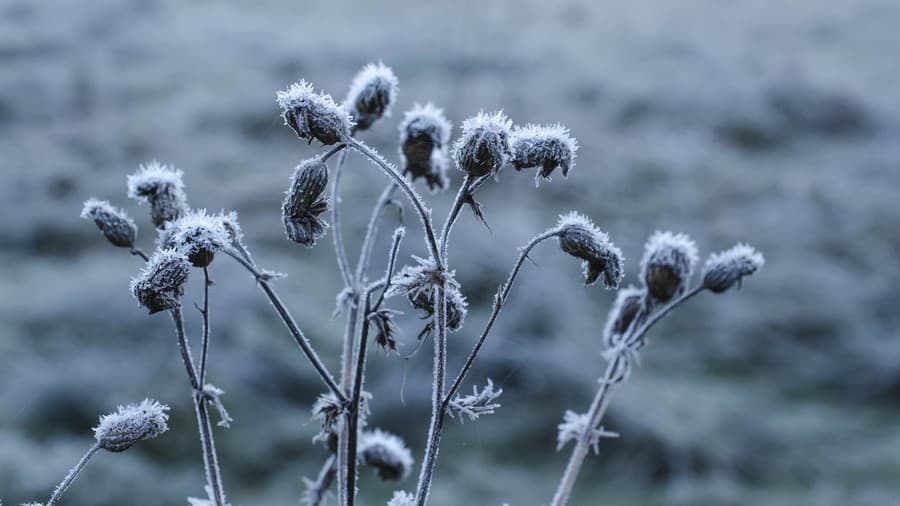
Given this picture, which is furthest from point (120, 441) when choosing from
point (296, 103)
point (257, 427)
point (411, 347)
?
point (411, 347)

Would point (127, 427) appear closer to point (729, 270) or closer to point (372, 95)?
point (372, 95)

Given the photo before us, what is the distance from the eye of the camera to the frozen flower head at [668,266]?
0.63 meters

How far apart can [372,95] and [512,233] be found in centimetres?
172

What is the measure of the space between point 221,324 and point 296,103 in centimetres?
156

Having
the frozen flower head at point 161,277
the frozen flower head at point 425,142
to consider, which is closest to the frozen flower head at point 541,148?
the frozen flower head at point 425,142

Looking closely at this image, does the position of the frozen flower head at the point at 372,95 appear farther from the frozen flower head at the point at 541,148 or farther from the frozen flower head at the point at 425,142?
the frozen flower head at the point at 541,148

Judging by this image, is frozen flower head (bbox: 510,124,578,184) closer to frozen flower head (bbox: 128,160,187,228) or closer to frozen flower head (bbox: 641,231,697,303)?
frozen flower head (bbox: 641,231,697,303)

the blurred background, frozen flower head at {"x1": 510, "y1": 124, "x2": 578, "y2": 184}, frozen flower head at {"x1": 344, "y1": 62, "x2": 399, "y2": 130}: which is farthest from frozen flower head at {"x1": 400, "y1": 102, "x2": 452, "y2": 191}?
the blurred background

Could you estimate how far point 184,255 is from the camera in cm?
52

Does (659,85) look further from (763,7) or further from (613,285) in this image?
(613,285)

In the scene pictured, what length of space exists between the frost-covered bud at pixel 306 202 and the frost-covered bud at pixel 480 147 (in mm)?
98

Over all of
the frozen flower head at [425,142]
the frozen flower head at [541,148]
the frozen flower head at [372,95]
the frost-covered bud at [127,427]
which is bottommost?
the frost-covered bud at [127,427]

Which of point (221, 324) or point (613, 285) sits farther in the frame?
point (221, 324)

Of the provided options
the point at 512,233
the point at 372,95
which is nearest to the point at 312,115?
the point at 372,95
